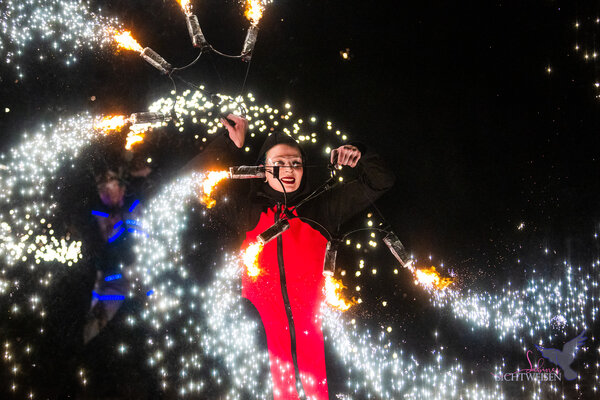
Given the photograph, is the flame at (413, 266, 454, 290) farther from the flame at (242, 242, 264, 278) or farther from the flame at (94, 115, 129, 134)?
the flame at (94, 115, 129, 134)

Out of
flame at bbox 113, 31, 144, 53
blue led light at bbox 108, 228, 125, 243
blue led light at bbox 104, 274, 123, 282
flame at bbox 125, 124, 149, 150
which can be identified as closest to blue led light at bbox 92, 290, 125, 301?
blue led light at bbox 104, 274, 123, 282

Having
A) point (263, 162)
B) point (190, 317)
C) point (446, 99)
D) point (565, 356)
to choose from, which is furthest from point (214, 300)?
point (565, 356)

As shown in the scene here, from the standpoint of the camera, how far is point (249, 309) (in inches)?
91.4

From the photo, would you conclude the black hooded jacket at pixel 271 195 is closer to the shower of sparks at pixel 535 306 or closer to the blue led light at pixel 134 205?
the blue led light at pixel 134 205

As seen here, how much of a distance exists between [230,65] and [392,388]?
88.9 inches

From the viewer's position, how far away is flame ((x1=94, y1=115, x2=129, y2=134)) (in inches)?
88.8

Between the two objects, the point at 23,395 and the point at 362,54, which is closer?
the point at 23,395

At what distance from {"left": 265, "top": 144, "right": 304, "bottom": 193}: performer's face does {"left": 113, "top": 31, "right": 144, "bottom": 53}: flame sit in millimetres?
898

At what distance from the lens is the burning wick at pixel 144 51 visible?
1.97 meters

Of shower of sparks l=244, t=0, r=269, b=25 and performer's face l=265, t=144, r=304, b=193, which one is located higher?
shower of sparks l=244, t=0, r=269, b=25

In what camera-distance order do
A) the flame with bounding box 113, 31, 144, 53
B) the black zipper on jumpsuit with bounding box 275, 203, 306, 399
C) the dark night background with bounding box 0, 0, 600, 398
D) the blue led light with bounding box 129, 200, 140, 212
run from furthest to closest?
the dark night background with bounding box 0, 0, 600, 398 → the blue led light with bounding box 129, 200, 140, 212 → the black zipper on jumpsuit with bounding box 275, 203, 306, 399 → the flame with bounding box 113, 31, 144, 53

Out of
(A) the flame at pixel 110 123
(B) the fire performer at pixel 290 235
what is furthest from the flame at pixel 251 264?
(A) the flame at pixel 110 123

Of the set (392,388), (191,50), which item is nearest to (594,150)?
(392,388)

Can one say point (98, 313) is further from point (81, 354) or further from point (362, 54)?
point (362, 54)
